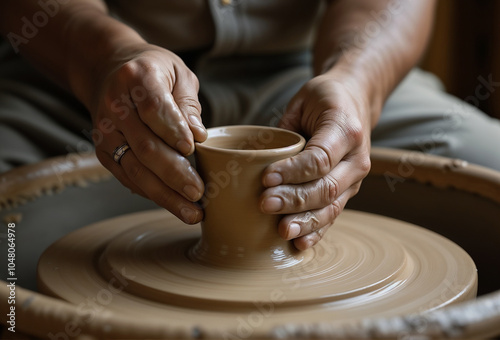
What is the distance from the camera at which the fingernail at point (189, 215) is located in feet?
2.97

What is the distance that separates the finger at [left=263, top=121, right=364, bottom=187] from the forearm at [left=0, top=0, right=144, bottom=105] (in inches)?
17.0

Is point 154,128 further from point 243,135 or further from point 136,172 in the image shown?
point 243,135

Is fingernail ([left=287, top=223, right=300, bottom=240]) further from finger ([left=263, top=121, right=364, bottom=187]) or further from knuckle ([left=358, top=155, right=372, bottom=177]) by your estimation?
knuckle ([left=358, top=155, right=372, bottom=177])

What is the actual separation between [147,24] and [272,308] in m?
0.93

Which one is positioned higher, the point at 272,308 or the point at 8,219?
the point at 272,308

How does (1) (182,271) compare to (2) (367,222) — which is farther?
(2) (367,222)

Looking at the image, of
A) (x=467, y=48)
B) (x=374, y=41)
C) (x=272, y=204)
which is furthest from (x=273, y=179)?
(x=467, y=48)

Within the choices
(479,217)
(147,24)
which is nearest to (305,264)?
→ (479,217)

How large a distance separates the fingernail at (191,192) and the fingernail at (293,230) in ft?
0.47

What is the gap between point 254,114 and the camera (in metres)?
1.57

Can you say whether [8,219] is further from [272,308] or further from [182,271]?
[272,308]

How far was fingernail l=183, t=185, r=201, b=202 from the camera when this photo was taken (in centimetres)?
88

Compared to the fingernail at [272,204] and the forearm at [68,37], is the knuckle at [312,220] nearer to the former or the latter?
the fingernail at [272,204]

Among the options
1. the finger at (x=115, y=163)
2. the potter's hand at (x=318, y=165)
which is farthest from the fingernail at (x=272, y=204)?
the finger at (x=115, y=163)
